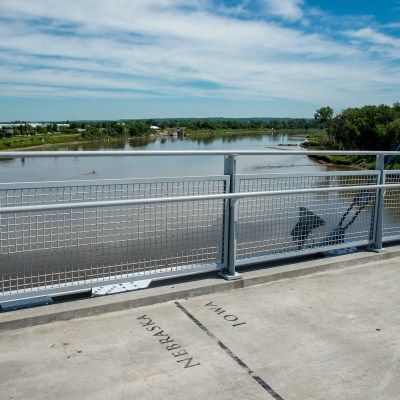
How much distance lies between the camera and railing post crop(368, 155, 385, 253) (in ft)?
18.1

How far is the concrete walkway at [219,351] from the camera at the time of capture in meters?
2.79

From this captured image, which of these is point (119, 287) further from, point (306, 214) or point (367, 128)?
point (367, 128)

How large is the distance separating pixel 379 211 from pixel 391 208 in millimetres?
513

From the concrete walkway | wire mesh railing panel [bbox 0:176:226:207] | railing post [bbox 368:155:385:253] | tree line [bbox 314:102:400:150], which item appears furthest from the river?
tree line [bbox 314:102:400:150]

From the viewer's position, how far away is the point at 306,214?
16.9 ft

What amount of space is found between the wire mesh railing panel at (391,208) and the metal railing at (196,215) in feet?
0.04

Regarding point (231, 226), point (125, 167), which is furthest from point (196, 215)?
point (125, 167)

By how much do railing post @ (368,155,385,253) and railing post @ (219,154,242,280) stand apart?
6.62 ft

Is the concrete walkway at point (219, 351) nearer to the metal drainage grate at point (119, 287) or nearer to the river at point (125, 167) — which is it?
the metal drainage grate at point (119, 287)

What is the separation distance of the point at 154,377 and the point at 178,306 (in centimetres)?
111

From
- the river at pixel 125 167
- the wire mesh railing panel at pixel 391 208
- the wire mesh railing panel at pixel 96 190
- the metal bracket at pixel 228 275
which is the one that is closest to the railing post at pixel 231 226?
the metal bracket at pixel 228 275

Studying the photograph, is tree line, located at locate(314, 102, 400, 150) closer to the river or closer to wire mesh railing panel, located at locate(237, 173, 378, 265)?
the river

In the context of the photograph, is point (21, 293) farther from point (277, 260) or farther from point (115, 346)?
point (277, 260)

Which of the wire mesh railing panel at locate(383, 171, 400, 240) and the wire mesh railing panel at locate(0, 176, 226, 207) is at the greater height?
the wire mesh railing panel at locate(0, 176, 226, 207)
